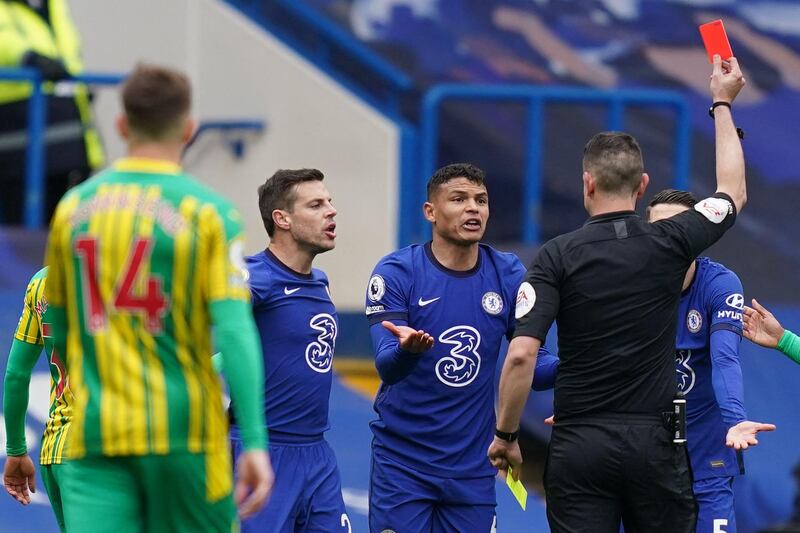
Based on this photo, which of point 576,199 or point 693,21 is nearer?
point 576,199

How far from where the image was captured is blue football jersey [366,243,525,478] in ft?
20.6

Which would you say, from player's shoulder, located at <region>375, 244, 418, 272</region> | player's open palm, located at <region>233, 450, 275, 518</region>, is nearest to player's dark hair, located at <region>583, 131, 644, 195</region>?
player's shoulder, located at <region>375, 244, 418, 272</region>

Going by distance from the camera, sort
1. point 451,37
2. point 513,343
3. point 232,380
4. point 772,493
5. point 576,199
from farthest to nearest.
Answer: point 451,37
point 576,199
point 772,493
point 513,343
point 232,380

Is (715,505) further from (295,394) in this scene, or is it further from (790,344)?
(295,394)

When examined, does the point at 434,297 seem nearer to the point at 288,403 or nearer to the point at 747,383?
the point at 288,403

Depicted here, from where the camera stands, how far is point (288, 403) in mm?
6168

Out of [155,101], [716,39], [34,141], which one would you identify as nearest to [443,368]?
[716,39]

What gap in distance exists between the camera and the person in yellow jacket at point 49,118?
1108 cm

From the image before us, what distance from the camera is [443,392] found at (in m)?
6.27

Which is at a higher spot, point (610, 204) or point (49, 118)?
point (49, 118)

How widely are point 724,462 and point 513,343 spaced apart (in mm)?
1593

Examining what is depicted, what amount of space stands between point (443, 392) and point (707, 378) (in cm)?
119

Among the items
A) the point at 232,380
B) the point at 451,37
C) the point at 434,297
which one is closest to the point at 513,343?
the point at 434,297

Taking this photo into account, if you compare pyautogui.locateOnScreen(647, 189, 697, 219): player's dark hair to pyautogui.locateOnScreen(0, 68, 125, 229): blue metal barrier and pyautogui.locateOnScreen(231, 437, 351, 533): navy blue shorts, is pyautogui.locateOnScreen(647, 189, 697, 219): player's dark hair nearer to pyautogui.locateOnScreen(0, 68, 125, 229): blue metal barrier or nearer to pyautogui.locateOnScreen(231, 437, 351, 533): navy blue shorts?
pyautogui.locateOnScreen(231, 437, 351, 533): navy blue shorts
